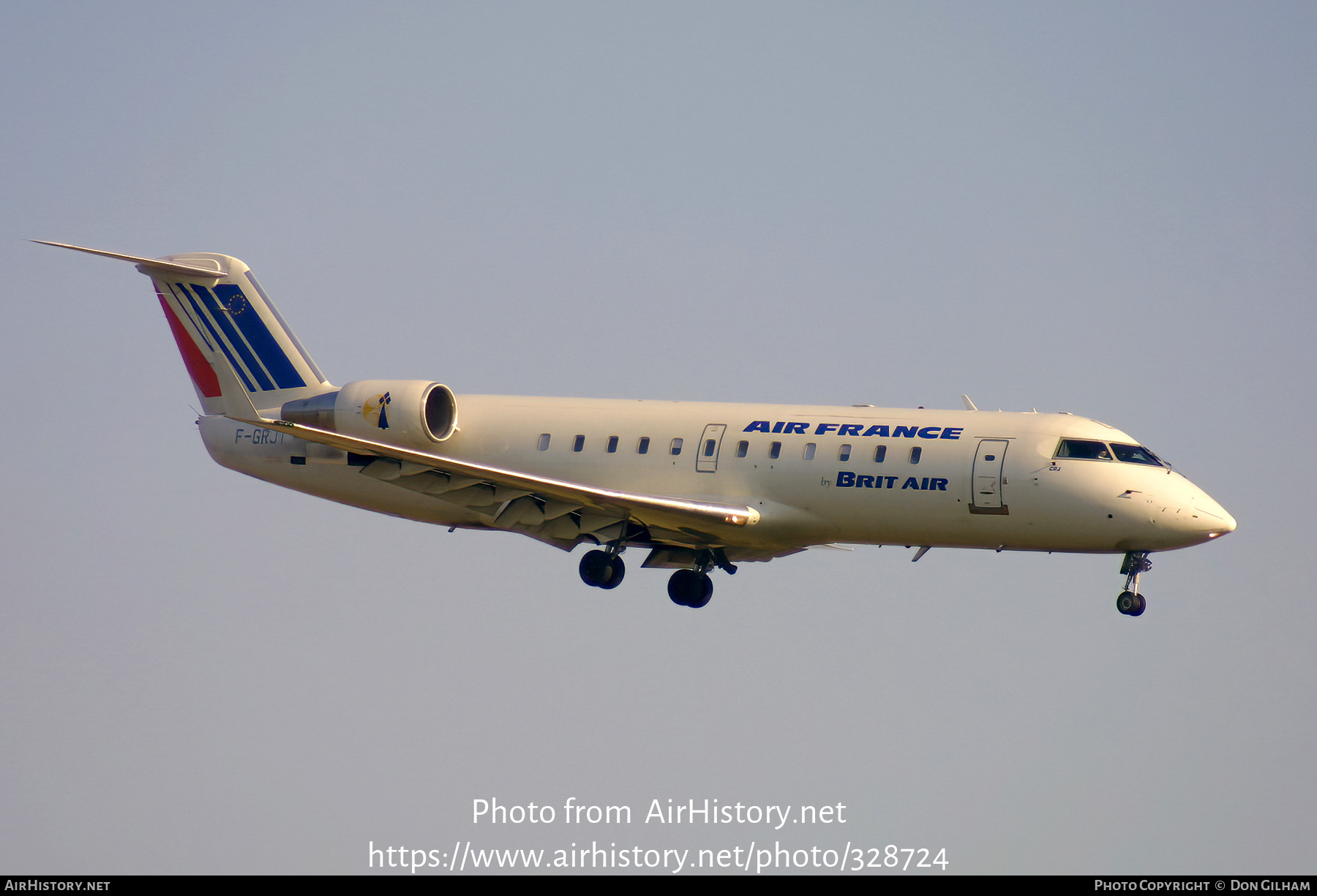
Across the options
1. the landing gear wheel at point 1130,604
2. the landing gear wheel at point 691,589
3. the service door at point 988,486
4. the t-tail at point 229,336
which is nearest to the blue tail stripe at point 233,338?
the t-tail at point 229,336

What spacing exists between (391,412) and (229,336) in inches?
211

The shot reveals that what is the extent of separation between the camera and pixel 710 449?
3622 centimetres

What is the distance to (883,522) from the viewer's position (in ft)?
113

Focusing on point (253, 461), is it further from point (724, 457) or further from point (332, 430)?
point (724, 457)

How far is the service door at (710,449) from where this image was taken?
36.1 m

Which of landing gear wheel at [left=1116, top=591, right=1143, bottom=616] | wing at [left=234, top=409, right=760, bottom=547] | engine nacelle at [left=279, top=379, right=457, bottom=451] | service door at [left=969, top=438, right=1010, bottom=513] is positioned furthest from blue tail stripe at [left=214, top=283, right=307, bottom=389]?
landing gear wheel at [left=1116, top=591, right=1143, bottom=616]

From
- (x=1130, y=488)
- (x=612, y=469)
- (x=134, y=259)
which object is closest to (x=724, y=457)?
(x=612, y=469)

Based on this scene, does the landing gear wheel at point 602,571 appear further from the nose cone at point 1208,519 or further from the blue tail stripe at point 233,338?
the nose cone at point 1208,519

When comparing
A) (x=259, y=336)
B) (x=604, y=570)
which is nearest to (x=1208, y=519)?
(x=604, y=570)

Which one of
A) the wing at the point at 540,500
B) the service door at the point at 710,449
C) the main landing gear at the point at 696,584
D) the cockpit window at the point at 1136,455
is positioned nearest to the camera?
the cockpit window at the point at 1136,455

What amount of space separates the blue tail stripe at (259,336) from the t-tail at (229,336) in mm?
16

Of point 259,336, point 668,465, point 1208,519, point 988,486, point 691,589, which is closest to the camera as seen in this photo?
point 1208,519

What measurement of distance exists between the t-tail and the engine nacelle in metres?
2.17

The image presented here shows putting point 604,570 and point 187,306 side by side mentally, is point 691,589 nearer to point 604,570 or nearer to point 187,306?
point 604,570
